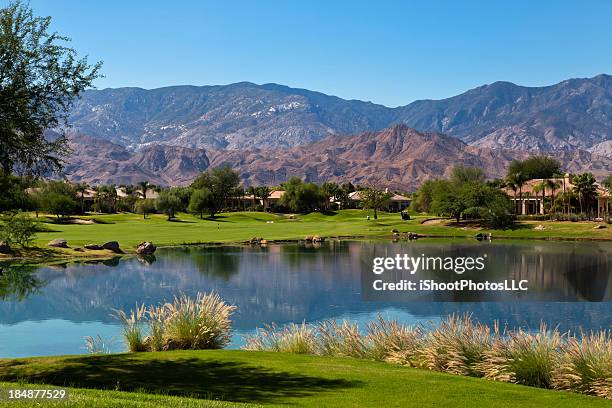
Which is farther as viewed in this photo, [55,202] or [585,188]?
[55,202]

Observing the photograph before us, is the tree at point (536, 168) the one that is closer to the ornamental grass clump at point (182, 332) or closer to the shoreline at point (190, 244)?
the shoreline at point (190, 244)

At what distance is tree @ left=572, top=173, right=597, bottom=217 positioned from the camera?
4119 inches

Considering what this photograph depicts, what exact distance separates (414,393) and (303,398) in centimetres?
208

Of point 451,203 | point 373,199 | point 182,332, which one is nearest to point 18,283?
point 182,332

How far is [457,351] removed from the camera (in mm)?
15906

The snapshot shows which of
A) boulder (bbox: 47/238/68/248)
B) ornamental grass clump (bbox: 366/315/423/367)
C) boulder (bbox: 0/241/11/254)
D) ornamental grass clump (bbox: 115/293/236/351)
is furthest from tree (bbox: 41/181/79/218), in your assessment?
ornamental grass clump (bbox: 366/315/423/367)

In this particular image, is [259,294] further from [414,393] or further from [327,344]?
[414,393]

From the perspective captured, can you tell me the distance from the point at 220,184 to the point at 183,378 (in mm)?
140947

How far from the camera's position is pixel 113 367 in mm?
15164

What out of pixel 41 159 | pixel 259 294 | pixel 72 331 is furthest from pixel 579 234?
pixel 41 159

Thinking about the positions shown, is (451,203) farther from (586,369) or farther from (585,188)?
(586,369)

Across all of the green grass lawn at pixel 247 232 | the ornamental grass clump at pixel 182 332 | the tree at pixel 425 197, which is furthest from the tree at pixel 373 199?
the ornamental grass clump at pixel 182 332

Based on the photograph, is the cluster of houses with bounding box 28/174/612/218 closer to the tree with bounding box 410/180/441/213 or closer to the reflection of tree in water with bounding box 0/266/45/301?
the tree with bounding box 410/180/441/213

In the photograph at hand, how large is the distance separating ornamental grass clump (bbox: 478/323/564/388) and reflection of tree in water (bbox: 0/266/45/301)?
3065 centimetres
